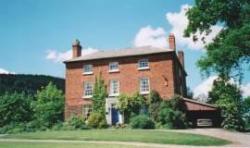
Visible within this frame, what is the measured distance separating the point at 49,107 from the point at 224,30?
28.6m

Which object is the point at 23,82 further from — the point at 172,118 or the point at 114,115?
the point at 172,118

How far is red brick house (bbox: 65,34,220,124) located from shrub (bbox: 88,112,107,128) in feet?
7.09

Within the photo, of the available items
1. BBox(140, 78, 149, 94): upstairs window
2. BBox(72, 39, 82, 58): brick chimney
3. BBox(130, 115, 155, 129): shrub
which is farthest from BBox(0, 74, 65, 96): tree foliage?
BBox(130, 115, 155, 129): shrub

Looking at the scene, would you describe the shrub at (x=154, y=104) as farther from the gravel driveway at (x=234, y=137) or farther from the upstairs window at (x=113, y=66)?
the gravel driveway at (x=234, y=137)

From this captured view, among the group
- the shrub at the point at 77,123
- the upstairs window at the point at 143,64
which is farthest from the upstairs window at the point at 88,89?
the upstairs window at the point at 143,64

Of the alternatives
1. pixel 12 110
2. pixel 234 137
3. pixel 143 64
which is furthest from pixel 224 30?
pixel 12 110

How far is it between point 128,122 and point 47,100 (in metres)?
20.7

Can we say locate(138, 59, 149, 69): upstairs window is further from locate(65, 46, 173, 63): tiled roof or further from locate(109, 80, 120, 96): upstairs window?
locate(109, 80, 120, 96): upstairs window

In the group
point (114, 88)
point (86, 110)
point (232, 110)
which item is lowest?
Result: point (232, 110)

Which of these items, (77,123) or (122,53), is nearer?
(77,123)

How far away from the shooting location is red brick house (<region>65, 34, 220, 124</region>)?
41.5 meters

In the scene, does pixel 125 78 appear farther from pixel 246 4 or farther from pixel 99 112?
pixel 246 4

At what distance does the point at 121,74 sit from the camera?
43.2m

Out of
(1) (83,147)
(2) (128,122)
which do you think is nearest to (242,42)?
(1) (83,147)
